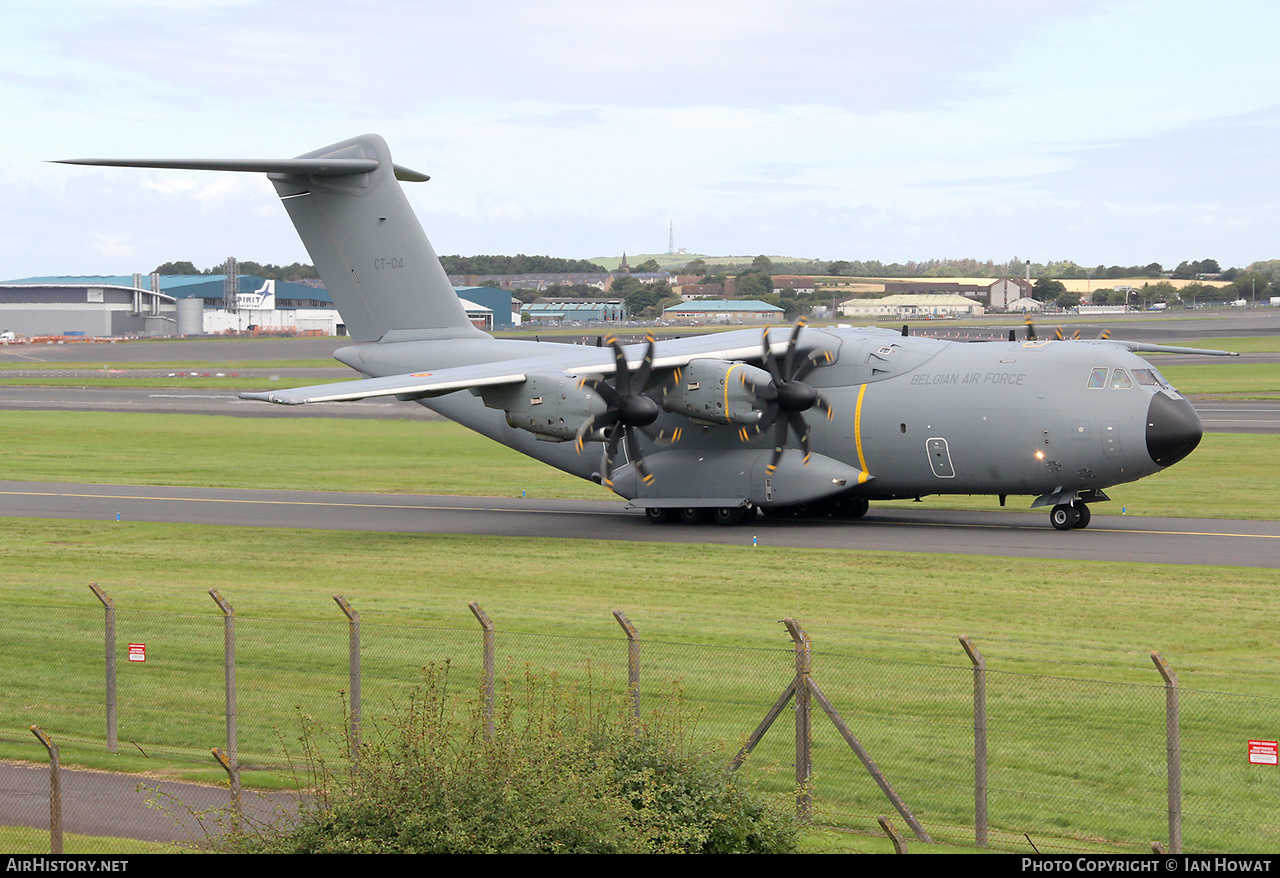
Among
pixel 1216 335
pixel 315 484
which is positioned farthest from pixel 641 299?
pixel 315 484

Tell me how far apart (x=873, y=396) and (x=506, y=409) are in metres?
8.03

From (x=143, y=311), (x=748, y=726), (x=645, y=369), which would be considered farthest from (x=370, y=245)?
(x=143, y=311)

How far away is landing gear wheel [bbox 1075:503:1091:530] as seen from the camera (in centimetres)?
2886

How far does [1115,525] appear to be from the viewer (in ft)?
96.5

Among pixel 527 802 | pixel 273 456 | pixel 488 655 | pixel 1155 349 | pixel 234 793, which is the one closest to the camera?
pixel 527 802

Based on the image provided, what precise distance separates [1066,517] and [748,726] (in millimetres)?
17005

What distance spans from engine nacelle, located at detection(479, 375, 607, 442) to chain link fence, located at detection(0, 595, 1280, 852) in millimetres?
10858

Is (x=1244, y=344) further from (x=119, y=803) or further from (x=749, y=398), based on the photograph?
(x=119, y=803)

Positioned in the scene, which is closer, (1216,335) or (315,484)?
(315,484)

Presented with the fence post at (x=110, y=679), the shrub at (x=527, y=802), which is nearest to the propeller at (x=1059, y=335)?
the fence post at (x=110, y=679)

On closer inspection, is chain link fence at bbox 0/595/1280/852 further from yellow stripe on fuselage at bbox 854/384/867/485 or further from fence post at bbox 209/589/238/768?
yellow stripe on fuselage at bbox 854/384/867/485

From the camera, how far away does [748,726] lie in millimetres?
13883

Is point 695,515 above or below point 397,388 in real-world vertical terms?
below
